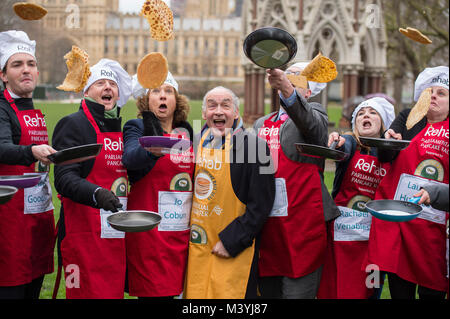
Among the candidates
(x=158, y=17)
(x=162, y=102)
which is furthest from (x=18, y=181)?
(x=158, y=17)

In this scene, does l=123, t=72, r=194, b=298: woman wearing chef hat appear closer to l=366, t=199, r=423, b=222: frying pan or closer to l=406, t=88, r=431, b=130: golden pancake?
l=366, t=199, r=423, b=222: frying pan

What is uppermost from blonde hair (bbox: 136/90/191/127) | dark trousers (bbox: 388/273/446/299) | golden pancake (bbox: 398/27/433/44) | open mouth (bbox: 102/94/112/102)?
golden pancake (bbox: 398/27/433/44)

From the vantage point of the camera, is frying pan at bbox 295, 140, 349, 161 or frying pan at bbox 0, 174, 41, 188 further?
frying pan at bbox 295, 140, 349, 161

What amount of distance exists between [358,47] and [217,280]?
13081 mm

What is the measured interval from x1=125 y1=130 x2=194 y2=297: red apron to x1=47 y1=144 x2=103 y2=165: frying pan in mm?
551

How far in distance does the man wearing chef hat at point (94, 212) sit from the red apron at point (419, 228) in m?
1.82

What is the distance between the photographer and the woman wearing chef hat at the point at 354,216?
145 inches

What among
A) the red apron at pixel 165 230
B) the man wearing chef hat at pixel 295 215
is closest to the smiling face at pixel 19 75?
the red apron at pixel 165 230

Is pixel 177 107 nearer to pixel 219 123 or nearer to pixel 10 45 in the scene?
pixel 219 123

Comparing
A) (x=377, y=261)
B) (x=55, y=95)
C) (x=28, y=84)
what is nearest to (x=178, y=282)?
(x=377, y=261)

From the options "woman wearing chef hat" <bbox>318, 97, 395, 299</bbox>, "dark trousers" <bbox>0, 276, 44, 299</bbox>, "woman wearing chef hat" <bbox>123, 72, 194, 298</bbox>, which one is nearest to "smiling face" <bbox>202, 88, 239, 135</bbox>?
"woman wearing chef hat" <bbox>123, 72, 194, 298</bbox>

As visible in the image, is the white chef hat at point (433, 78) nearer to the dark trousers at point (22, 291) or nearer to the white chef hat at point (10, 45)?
the white chef hat at point (10, 45)

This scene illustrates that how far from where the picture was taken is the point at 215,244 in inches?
126

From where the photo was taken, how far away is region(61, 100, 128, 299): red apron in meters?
3.23
